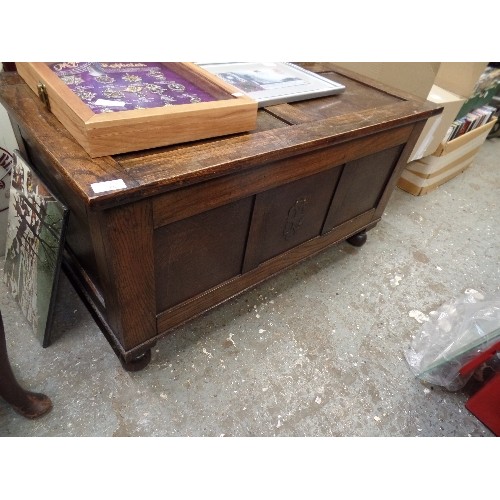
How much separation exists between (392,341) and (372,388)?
216 millimetres

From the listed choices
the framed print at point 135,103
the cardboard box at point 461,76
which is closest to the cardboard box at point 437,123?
the cardboard box at point 461,76

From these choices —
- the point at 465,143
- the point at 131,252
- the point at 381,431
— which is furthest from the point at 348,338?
the point at 465,143

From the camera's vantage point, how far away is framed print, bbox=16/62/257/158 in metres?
0.66

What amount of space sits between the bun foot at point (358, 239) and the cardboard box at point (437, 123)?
486 millimetres

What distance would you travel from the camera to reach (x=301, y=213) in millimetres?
1104

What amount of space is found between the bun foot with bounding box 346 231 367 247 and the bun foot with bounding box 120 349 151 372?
3.25 feet

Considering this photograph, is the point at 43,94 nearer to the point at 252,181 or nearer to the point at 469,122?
the point at 252,181

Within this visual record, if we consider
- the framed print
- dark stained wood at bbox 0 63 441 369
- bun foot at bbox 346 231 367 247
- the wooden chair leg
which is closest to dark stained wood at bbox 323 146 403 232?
dark stained wood at bbox 0 63 441 369

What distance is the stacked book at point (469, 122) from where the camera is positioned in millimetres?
1913

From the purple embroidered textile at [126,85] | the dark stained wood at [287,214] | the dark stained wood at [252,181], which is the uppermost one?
the purple embroidered textile at [126,85]

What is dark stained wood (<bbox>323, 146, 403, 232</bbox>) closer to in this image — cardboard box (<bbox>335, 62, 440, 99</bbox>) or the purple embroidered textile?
cardboard box (<bbox>335, 62, 440, 99</bbox>)

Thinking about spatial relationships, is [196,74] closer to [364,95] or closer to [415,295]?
[364,95]

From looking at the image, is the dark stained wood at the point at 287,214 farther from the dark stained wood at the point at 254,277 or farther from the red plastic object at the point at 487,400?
the red plastic object at the point at 487,400

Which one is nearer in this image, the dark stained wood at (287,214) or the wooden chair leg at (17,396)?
the wooden chair leg at (17,396)
